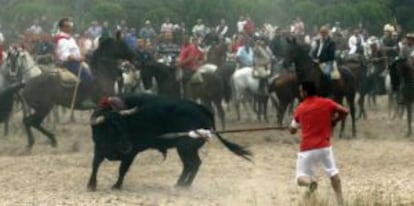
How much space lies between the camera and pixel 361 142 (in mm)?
25500

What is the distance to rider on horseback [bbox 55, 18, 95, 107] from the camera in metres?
23.9

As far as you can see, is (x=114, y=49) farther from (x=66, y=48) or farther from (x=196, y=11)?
(x=196, y=11)

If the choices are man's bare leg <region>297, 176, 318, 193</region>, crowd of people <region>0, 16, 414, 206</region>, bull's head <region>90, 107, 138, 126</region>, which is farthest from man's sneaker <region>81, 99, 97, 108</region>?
man's bare leg <region>297, 176, 318, 193</region>

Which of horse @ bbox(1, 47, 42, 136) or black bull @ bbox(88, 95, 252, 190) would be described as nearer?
black bull @ bbox(88, 95, 252, 190)

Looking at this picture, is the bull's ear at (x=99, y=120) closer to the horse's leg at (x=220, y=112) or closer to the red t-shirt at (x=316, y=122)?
the red t-shirt at (x=316, y=122)

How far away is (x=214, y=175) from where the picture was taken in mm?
19031

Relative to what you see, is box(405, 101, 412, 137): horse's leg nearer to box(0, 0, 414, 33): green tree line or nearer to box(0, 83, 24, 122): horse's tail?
box(0, 83, 24, 122): horse's tail

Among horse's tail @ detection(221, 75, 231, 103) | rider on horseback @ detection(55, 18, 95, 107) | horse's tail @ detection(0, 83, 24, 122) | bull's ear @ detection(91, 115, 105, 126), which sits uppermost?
rider on horseback @ detection(55, 18, 95, 107)

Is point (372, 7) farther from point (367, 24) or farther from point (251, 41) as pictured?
point (251, 41)

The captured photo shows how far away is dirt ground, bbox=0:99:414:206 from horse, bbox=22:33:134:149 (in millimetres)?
896

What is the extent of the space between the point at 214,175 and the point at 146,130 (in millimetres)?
2334

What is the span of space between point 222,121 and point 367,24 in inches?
987

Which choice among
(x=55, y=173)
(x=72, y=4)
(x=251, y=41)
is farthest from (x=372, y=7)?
(x=55, y=173)

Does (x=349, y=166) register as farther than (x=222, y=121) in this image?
No
